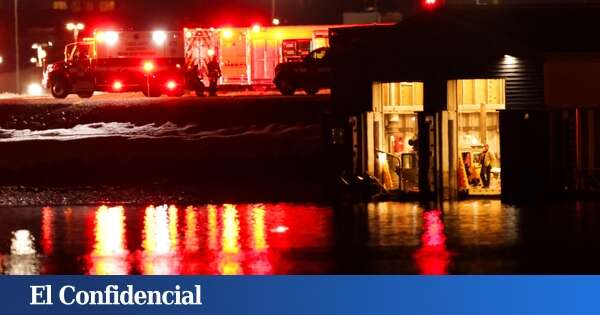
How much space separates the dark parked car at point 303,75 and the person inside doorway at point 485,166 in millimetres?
19984

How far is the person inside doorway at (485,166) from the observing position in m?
22.2

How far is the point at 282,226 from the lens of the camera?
18312 mm

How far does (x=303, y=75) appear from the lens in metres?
42.4

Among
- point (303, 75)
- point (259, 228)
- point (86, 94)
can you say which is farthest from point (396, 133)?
point (86, 94)

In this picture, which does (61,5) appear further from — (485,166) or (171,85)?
(485,166)

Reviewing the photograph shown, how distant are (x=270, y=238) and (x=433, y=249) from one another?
232 centimetres

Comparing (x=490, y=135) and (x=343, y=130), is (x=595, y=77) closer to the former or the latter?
(x=490, y=135)

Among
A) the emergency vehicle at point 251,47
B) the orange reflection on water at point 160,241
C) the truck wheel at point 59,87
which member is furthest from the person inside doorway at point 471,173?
the emergency vehicle at point 251,47

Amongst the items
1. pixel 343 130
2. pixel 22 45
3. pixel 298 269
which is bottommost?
pixel 298 269

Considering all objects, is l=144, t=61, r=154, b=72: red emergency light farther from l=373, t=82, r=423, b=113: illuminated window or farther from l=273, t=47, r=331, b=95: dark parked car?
l=373, t=82, r=423, b=113: illuminated window

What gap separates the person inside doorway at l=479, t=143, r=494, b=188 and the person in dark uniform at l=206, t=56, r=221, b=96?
22494 mm

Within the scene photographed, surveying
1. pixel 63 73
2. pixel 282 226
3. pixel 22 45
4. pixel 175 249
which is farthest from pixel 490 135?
pixel 22 45

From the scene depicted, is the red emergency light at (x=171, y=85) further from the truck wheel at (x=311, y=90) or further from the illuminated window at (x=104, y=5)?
the illuminated window at (x=104, y=5)

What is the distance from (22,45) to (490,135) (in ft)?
219
